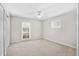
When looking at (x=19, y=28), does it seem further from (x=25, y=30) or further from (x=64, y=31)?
(x=64, y=31)

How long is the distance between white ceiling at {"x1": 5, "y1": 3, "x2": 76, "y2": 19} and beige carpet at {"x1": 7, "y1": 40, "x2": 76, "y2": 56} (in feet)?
1.65

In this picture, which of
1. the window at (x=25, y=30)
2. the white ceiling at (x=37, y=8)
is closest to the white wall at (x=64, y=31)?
the white ceiling at (x=37, y=8)

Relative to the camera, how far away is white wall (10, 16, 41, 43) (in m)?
1.01

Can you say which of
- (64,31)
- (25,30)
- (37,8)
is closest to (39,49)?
(25,30)

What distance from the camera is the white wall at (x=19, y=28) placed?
3.31 feet

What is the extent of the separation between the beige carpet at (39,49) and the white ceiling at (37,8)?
0.50 meters

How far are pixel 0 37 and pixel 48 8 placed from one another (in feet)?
3.16

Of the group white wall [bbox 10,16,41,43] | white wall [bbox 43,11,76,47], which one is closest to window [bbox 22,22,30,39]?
white wall [bbox 10,16,41,43]

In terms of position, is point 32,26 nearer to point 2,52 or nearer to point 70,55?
point 2,52

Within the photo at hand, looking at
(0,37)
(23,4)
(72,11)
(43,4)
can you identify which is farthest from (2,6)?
(72,11)

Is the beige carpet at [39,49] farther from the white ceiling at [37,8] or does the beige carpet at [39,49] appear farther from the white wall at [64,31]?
the white ceiling at [37,8]

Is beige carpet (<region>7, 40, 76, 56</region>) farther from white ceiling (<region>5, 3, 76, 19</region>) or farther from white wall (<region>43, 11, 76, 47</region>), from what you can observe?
white ceiling (<region>5, 3, 76, 19</region>)

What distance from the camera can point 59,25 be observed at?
1054 mm

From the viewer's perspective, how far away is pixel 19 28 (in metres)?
1.03
